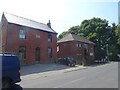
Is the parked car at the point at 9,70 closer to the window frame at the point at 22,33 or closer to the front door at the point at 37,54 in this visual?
the window frame at the point at 22,33

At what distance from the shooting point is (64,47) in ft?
189

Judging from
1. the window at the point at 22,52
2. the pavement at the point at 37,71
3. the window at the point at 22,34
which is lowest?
the pavement at the point at 37,71

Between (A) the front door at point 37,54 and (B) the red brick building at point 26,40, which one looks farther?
(A) the front door at point 37,54

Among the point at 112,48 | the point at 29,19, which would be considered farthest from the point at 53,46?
the point at 112,48

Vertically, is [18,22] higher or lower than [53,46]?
higher

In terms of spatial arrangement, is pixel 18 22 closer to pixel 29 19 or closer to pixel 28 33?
pixel 28 33

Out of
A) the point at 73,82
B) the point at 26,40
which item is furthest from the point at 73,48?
the point at 73,82

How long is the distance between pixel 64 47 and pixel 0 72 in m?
45.1

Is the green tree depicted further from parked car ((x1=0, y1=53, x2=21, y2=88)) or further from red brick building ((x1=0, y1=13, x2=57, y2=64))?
parked car ((x1=0, y1=53, x2=21, y2=88))

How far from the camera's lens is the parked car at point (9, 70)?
1316 centimetres

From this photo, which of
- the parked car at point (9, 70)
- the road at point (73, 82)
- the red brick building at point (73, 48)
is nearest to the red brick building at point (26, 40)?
the red brick building at point (73, 48)

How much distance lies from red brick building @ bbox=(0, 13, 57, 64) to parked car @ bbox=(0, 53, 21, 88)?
20.0 m

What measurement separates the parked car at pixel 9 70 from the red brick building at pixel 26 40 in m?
20.0

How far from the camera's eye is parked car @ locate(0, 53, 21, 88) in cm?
1316
